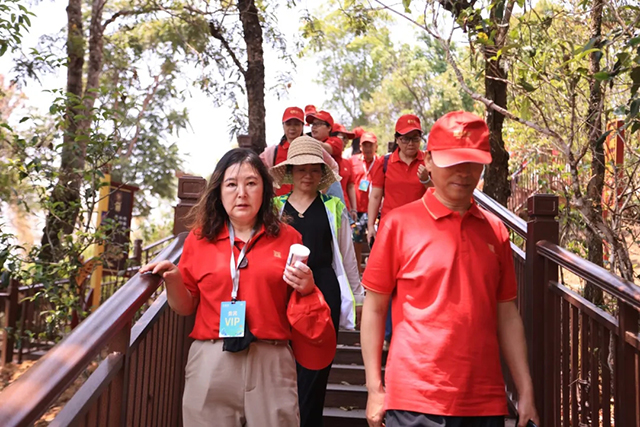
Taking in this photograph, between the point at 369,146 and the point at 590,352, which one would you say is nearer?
the point at 590,352

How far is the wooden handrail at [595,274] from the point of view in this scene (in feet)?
8.39

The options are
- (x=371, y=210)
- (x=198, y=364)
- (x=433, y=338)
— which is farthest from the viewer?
(x=371, y=210)

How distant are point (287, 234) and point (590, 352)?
1.58 meters

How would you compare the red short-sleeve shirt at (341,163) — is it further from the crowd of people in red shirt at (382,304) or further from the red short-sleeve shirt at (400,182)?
the crowd of people in red shirt at (382,304)

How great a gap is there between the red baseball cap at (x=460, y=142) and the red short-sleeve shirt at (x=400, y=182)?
11.4 feet

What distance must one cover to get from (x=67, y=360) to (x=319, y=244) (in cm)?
247

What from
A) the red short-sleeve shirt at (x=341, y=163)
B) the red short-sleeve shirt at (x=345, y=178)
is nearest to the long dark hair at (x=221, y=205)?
the red short-sleeve shirt at (x=341, y=163)

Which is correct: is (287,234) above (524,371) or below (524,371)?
above

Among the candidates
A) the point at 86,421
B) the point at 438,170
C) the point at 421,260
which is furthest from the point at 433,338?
the point at 86,421

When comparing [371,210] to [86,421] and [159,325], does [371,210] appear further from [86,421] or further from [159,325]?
[86,421]

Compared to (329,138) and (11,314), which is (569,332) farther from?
→ (11,314)

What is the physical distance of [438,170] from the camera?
250 centimetres

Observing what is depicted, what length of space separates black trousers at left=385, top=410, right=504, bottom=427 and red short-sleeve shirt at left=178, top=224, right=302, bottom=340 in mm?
649

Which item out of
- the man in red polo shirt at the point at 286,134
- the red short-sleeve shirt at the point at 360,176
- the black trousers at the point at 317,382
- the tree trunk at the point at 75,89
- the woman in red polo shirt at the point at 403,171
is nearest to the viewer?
the black trousers at the point at 317,382
